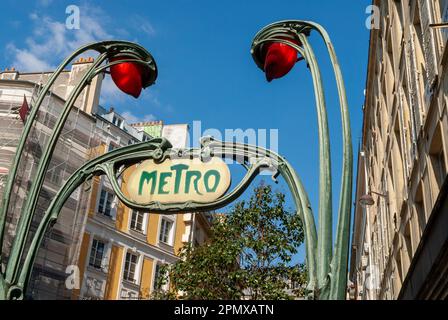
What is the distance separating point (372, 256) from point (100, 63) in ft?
70.5

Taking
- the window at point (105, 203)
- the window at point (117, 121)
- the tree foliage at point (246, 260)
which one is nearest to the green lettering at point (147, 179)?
the tree foliage at point (246, 260)

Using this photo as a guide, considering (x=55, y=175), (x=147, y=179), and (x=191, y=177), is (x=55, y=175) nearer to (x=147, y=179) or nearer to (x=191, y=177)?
(x=147, y=179)

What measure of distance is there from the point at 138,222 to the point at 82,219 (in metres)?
4.80

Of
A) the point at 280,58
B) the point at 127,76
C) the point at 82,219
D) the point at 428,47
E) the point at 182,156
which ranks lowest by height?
the point at 182,156

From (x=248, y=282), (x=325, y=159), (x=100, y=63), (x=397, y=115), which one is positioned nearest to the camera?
(x=325, y=159)

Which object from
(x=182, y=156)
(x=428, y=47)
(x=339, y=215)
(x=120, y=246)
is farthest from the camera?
(x=120, y=246)

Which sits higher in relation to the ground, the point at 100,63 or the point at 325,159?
the point at 100,63

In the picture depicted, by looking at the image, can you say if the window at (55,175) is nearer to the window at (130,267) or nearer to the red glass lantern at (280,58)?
the window at (130,267)

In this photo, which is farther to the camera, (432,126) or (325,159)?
(432,126)

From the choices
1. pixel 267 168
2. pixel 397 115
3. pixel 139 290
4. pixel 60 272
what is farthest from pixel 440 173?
pixel 139 290

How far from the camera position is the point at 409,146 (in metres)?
14.5

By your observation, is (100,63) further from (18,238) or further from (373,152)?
(373,152)

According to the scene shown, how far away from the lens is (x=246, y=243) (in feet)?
64.3

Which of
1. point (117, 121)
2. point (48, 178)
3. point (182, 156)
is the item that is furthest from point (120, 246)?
point (182, 156)
